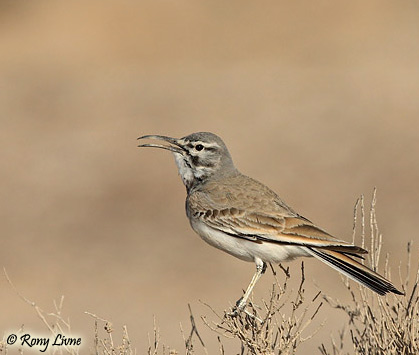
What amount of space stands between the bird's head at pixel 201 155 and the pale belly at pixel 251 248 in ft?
2.58

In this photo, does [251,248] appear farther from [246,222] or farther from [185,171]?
[185,171]

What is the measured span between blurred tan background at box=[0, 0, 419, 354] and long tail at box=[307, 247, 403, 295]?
7.41 m

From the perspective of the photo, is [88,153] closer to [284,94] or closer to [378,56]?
[284,94]

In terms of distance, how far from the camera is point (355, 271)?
7.18m

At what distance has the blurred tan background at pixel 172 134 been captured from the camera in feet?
61.2

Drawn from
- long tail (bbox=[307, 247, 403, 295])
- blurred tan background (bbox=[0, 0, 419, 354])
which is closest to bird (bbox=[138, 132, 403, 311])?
long tail (bbox=[307, 247, 403, 295])

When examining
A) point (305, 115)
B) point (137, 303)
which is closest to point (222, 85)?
point (305, 115)

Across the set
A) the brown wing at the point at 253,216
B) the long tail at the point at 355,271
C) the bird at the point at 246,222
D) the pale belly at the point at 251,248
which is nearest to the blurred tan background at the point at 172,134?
the bird at the point at 246,222

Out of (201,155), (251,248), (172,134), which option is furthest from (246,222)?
(172,134)

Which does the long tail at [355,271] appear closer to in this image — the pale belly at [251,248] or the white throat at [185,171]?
the pale belly at [251,248]

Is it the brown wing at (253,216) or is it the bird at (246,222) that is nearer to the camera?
the bird at (246,222)

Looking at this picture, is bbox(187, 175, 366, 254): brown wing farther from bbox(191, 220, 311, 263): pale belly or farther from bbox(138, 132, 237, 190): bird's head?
bbox(138, 132, 237, 190): bird's head

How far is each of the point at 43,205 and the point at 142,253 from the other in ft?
8.79

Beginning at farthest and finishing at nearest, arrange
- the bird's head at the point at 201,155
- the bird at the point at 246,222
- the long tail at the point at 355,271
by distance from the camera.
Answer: the bird's head at the point at 201,155 → the bird at the point at 246,222 → the long tail at the point at 355,271
